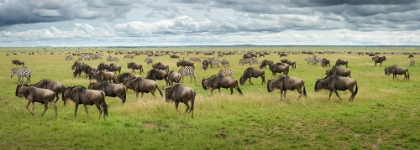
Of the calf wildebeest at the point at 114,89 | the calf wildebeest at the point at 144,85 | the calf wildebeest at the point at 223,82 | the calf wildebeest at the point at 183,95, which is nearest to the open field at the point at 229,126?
the calf wildebeest at the point at 183,95

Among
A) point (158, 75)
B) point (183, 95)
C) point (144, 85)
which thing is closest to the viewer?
point (183, 95)

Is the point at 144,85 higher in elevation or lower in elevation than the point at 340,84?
Result: lower

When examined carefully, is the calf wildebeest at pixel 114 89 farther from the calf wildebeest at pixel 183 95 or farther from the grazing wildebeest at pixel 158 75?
the grazing wildebeest at pixel 158 75

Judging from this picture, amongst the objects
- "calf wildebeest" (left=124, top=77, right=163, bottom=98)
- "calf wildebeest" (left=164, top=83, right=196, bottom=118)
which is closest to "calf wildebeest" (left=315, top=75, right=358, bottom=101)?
"calf wildebeest" (left=164, top=83, right=196, bottom=118)

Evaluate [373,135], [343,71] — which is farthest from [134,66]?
[373,135]

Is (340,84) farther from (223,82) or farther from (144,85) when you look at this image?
(144,85)

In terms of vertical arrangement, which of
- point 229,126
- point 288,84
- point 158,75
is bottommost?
point 229,126

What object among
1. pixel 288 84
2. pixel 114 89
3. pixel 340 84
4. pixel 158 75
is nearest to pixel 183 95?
pixel 114 89

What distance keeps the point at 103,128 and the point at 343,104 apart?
12.1 m

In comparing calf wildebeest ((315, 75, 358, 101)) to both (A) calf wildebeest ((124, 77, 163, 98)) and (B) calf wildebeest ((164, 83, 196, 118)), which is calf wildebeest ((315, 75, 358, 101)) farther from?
(A) calf wildebeest ((124, 77, 163, 98))

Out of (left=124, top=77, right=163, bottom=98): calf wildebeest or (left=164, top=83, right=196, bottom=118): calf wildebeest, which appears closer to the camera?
(left=164, top=83, right=196, bottom=118): calf wildebeest

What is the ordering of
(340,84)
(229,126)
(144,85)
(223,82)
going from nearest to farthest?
1. (229,126)
2. (340,84)
3. (144,85)
4. (223,82)

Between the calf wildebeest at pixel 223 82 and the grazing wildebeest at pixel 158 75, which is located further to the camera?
the grazing wildebeest at pixel 158 75

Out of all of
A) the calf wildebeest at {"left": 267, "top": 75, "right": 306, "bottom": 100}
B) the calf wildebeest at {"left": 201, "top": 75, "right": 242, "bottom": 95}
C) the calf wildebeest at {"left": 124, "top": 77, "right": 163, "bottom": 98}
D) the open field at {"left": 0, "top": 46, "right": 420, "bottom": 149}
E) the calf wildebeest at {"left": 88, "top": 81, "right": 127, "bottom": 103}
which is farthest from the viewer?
the calf wildebeest at {"left": 201, "top": 75, "right": 242, "bottom": 95}
